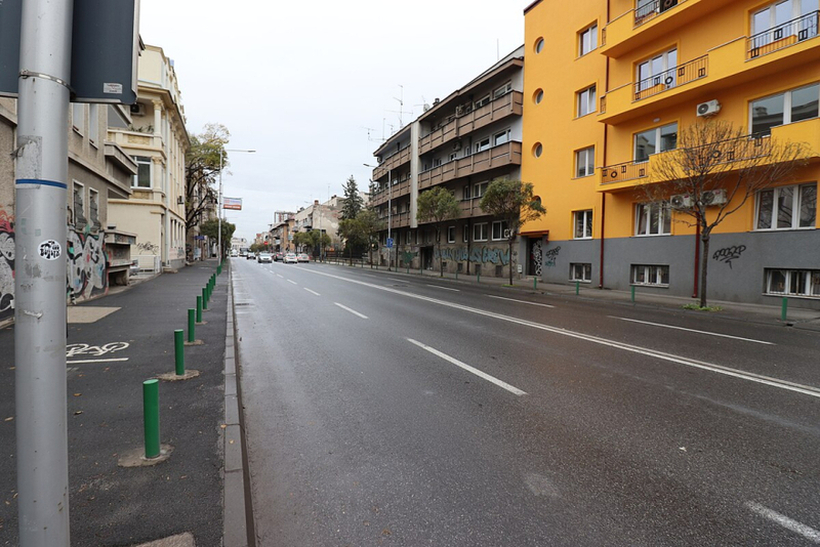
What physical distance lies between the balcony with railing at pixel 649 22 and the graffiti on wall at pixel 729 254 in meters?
9.01

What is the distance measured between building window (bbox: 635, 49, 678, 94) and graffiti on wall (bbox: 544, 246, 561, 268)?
27.9 feet

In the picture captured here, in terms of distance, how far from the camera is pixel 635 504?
294 cm

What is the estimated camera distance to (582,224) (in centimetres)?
2252

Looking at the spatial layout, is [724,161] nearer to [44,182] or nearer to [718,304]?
[718,304]

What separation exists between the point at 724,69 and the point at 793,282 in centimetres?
783

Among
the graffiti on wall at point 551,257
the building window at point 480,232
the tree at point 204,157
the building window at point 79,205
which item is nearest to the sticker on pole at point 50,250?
the building window at point 79,205

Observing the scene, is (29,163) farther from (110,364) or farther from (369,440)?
(110,364)

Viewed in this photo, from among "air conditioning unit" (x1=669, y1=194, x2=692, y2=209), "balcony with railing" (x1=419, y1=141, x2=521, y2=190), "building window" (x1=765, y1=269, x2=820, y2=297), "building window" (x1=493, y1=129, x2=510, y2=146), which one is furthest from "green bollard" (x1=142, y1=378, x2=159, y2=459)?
"building window" (x1=493, y1=129, x2=510, y2=146)

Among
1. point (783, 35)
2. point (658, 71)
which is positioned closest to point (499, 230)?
point (658, 71)

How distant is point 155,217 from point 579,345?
2745 cm

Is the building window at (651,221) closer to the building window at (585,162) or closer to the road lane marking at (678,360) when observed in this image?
the building window at (585,162)

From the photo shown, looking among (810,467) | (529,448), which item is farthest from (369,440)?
(810,467)

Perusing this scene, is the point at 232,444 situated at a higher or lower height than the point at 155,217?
lower

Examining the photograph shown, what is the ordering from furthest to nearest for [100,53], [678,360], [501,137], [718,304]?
[501,137] < [718,304] < [678,360] < [100,53]
